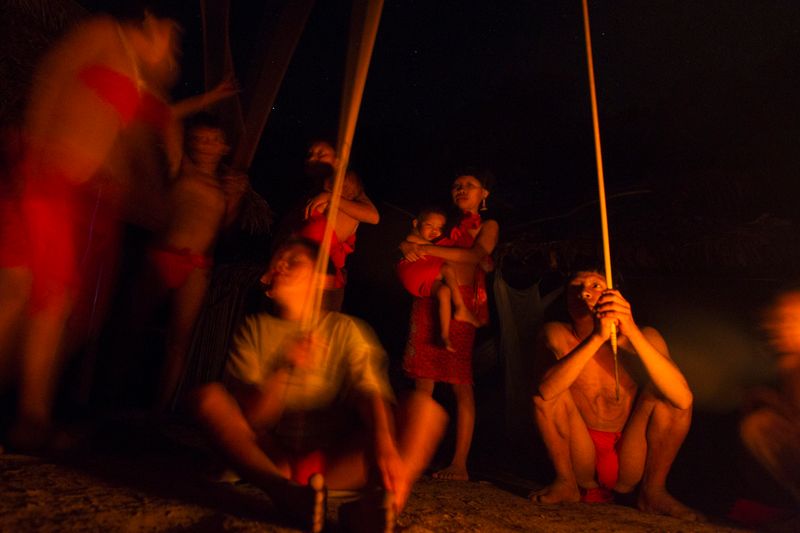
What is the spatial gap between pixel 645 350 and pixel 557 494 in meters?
0.85

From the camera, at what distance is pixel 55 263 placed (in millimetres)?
2322

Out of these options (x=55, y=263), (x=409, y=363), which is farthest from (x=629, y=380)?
(x=55, y=263)

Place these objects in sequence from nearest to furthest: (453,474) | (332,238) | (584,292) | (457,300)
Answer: (584,292)
(453,474)
(332,238)
(457,300)

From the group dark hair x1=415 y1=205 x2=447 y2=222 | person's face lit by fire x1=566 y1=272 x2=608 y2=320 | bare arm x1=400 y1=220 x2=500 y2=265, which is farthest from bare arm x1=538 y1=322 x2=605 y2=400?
dark hair x1=415 y1=205 x2=447 y2=222

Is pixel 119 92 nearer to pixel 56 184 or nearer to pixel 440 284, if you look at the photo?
pixel 56 184

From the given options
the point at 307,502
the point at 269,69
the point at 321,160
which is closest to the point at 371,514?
the point at 307,502

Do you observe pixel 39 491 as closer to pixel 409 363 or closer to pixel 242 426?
pixel 242 426

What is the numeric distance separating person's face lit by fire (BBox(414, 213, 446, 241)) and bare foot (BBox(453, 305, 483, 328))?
690 millimetres

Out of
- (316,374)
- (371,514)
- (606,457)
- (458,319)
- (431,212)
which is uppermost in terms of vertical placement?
(431,212)

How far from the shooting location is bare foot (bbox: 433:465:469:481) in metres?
2.93

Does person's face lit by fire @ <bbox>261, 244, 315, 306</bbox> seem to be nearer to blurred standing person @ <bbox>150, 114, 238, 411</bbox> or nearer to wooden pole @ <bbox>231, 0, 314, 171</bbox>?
blurred standing person @ <bbox>150, 114, 238, 411</bbox>

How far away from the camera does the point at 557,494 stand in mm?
2555

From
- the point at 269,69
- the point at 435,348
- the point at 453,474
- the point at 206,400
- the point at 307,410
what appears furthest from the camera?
the point at 269,69

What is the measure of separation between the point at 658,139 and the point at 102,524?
663 cm
